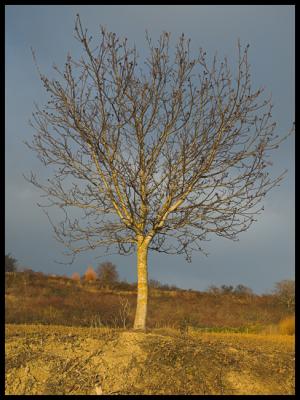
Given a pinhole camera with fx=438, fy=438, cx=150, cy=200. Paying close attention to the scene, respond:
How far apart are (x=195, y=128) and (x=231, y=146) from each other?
3.02 feet

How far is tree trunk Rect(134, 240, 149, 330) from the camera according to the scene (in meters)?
9.20

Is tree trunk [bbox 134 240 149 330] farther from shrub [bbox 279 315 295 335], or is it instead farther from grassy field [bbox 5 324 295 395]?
shrub [bbox 279 315 295 335]

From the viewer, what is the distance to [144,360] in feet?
24.1

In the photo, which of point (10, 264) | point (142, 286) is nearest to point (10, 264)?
point (10, 264)

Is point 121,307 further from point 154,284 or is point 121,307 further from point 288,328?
point 154,284

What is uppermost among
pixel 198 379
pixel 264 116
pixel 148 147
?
pixel 264 116

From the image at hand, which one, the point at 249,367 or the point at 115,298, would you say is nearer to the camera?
the point at 249,367

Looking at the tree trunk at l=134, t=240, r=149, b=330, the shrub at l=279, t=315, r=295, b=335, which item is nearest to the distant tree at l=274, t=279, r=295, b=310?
the shrub at l=279, t=315, r=295, b=335

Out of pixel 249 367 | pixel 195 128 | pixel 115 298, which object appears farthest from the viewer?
pixel 115 298

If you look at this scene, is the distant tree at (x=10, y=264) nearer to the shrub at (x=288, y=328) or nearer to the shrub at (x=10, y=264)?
the shrub at (x=10, y=264)

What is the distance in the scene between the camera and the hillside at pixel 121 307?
2431 centimetres

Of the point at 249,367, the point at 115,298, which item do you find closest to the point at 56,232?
the point at 249,367

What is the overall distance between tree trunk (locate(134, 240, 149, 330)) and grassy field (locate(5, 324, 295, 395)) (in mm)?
740

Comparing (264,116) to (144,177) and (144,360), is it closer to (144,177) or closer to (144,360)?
(144,177)
